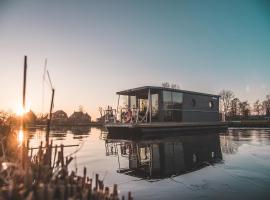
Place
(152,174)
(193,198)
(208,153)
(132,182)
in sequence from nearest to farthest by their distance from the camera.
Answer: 1. (193,198)
2. (132,182)
3. (152,174)
4. (208,153)

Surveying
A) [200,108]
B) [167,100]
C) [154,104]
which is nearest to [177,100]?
[167,100]

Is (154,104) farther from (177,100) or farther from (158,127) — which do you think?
(158,127)

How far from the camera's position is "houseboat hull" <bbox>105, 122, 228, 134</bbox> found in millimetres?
17781

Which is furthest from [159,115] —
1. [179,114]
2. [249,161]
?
[249,161]

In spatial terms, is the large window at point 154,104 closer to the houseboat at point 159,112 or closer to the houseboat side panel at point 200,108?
the houseboat at point 159,112

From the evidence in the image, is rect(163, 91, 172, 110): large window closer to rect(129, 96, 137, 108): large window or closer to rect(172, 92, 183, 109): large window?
rect(172, 92, 183, 109): large window

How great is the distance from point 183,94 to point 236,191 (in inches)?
665

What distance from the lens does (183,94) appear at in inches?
875

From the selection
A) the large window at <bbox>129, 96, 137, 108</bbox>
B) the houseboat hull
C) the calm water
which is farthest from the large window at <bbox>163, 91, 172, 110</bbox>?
the calm water

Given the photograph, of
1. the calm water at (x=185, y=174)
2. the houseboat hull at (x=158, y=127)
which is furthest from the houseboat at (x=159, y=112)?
the calm water at (x=185, y=174)

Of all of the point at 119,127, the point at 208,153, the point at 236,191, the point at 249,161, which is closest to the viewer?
the point at 236,191

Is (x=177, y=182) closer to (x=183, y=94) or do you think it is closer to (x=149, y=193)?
(x=149, y=193)

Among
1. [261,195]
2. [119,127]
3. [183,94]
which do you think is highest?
[183,94]

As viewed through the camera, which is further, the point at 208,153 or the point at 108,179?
the point at 208,153
